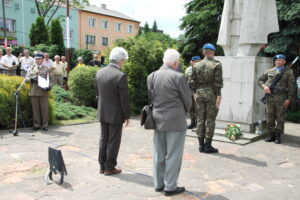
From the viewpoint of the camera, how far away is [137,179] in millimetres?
4762

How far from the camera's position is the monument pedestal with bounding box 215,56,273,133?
771 cm

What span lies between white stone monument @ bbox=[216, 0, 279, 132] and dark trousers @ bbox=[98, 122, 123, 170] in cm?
412

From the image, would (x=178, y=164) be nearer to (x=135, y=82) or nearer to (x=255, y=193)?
(x=255, y=193)

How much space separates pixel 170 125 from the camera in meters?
4.02

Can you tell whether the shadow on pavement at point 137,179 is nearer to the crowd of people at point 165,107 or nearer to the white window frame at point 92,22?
the crowd of people at point 165,107

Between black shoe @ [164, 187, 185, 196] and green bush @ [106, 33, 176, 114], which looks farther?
green bush @ [106, 33, 176, 114]

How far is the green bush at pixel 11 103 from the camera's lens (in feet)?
26.6

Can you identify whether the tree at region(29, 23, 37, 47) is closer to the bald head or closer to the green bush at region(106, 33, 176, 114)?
the green bush at region(106, 33, 176, 114)

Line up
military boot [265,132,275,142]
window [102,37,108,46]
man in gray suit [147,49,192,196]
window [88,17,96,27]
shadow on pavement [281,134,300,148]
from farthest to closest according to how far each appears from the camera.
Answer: window [102,37,108,46], window [88,17,96,27], military boot [265,132,275,142], shadow on pavement [281,134,300,148], man in gray suit [147,49,192,196]

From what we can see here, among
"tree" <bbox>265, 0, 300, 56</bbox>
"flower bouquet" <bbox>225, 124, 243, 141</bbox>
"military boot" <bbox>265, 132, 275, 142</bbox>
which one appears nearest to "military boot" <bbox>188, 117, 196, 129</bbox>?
"flower bouquet" <bbox>225, 124, 243, 141</bbox>

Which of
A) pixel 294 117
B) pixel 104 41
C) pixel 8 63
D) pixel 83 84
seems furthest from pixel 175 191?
pixel 104 41

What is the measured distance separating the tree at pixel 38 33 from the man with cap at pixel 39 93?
24.7 meters

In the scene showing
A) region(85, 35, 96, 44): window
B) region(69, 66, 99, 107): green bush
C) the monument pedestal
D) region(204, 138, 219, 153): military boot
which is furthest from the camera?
region(85, 35, 96, 44): window

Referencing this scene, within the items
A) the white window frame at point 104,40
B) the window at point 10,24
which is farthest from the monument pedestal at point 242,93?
the white window frame at point 104,40
